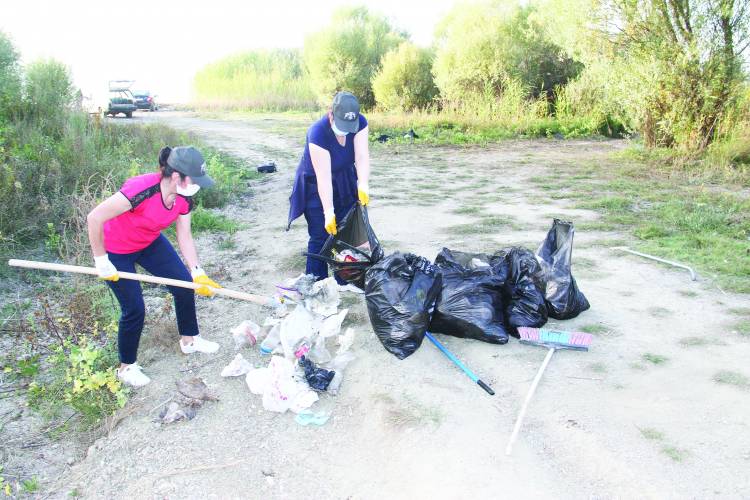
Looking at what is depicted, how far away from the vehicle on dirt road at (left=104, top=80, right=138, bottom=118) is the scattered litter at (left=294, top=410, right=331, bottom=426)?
19.4 meters

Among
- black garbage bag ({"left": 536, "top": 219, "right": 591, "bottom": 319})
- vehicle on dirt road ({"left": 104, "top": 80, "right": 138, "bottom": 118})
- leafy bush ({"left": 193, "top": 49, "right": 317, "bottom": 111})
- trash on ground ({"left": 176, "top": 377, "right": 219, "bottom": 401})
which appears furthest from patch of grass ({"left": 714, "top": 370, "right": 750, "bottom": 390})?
leafy bush ({"left": 193, "top": 49, "right": 317, "bottom": 111})

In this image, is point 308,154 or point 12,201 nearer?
point 308,154

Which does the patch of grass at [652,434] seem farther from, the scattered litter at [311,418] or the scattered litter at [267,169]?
the scattered litter at [267,169]

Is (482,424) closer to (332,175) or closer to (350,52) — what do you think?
(332,175)

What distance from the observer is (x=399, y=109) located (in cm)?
1773

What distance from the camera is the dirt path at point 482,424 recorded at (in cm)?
230

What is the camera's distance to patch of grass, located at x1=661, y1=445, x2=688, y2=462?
231 cm

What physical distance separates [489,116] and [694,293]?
10837mm

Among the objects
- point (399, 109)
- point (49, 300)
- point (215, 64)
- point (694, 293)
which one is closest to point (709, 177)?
point (694, 293)

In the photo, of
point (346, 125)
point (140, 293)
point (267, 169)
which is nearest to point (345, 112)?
point (346, 125)

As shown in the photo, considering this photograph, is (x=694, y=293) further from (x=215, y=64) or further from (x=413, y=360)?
(x=215, y=64)

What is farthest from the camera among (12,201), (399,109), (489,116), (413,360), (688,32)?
(399,109)

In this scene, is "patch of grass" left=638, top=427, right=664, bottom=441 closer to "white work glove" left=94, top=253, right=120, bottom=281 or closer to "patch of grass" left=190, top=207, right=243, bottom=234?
"white work glove" left=94, top=253, right=120, bottom=281

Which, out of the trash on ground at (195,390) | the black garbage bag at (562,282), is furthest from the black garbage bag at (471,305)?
the trash on ground at (195,390)
